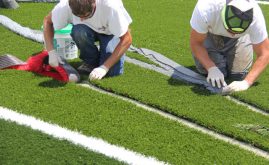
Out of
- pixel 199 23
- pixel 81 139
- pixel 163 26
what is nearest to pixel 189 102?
pixel 199 23

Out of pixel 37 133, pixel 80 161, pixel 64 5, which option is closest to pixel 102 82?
pixel 64 5

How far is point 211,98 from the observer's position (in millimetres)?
4617

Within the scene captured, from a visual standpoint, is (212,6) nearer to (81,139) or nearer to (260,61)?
(260,61)

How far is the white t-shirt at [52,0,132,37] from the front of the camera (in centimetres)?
466

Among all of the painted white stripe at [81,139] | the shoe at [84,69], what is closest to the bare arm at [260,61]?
the shoe at [84,69]

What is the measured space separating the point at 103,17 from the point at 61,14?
1.42 feet

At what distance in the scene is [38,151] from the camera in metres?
3.40

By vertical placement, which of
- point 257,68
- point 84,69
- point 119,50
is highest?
point 119,50

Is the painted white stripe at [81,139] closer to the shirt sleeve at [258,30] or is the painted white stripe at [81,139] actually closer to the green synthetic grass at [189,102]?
the green synthetic grass at [189,102]

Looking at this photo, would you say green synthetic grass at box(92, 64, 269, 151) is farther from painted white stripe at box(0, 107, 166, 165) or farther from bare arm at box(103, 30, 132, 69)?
painted white stripe at box(0, 107, 166, 165)

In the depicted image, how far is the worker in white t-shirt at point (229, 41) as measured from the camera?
4.48 metres

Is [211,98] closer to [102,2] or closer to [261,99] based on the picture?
[261,99]

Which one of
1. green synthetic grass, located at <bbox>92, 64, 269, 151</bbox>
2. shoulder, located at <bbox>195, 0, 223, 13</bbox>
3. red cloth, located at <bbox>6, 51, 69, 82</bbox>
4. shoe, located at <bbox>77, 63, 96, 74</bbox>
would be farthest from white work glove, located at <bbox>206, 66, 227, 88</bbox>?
red cloth, located at <bbox>6, 51, 69, 82</bbox>

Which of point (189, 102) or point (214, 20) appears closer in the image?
point (189, 102)
